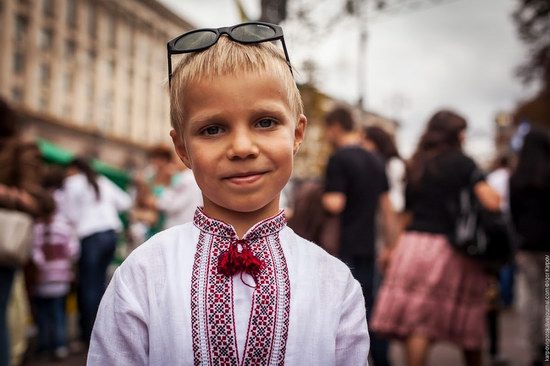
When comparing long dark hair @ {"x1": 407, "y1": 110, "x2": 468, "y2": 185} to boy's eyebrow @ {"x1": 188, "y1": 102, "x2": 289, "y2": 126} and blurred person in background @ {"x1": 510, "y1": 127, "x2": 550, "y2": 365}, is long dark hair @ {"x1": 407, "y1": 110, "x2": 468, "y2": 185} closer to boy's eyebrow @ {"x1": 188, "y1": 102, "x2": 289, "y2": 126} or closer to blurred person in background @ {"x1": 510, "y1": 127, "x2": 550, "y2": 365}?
blurred person in background @ {"x1": 510, "y1": 127, "x2": 550, "y2": 365}

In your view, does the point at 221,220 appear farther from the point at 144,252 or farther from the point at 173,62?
the point at 173,62

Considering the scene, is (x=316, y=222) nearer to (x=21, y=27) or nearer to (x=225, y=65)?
(x=225, y=65)

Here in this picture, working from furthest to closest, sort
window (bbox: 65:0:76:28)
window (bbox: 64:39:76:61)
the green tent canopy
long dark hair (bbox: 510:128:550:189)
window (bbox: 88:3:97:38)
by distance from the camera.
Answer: window (bbox: 88:3:97:38)
window (bbox: 64:39:76:61)
window (bbox: 65:0:76:28)
the green tent canopy
long dark hair (bbox: 510:128:550:189)

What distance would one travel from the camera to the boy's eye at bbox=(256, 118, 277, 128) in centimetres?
143

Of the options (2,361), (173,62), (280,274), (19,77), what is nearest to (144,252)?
(280,274)

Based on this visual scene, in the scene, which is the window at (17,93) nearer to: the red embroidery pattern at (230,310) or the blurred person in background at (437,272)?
the blurred person in background at (437,272)

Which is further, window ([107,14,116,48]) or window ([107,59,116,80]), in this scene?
window ([107,59,116,80])

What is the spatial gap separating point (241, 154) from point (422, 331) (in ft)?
10.6

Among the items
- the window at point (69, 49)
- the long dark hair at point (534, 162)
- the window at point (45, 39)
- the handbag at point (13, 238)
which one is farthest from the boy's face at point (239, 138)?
the window at point (69, 49)

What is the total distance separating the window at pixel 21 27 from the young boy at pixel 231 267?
35.9 m

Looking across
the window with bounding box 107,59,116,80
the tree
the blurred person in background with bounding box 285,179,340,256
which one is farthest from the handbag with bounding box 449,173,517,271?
the window with bounding box 107,59,116,80

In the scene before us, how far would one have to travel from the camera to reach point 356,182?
185 inches

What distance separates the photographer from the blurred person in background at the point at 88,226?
6227mm

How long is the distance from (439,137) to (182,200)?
1.80 meters
